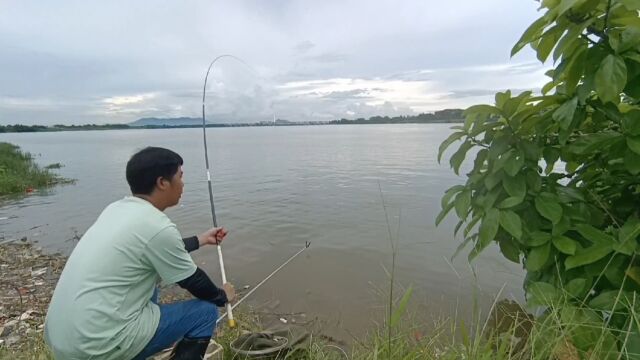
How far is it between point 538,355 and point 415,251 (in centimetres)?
688

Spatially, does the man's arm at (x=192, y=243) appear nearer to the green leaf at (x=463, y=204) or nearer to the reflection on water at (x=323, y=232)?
the reflection on water at (x=323, y=232)

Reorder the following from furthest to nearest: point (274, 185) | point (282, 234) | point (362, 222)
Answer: point (274, 185) → point (362, 222) → point (282, 234)

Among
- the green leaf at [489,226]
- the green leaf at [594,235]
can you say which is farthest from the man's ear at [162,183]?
the green leaf at [594,235]

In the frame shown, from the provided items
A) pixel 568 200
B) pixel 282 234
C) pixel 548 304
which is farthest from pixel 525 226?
pixel 282 234

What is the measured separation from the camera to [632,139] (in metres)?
1.69

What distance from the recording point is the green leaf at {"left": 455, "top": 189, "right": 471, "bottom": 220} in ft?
6.83

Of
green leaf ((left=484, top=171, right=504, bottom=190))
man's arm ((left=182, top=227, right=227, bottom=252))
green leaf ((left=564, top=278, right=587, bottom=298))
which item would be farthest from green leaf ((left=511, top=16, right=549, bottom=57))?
man's arm ((left=182, top=227, right=227, bottom=252))

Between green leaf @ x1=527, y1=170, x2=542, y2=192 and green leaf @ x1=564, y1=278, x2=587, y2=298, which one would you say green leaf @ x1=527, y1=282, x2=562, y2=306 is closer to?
green leaf @ x1=564, y1=278, x2=587, y2=298

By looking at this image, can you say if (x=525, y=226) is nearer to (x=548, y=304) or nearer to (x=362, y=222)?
(x=548, y=304)

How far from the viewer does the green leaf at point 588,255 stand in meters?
1.76

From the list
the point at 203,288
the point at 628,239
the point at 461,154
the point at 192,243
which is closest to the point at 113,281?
the point at 203,288

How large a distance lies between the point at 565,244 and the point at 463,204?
52 centimetres

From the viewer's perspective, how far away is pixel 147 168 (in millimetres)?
2566

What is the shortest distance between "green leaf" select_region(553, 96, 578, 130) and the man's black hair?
94.5 inches
